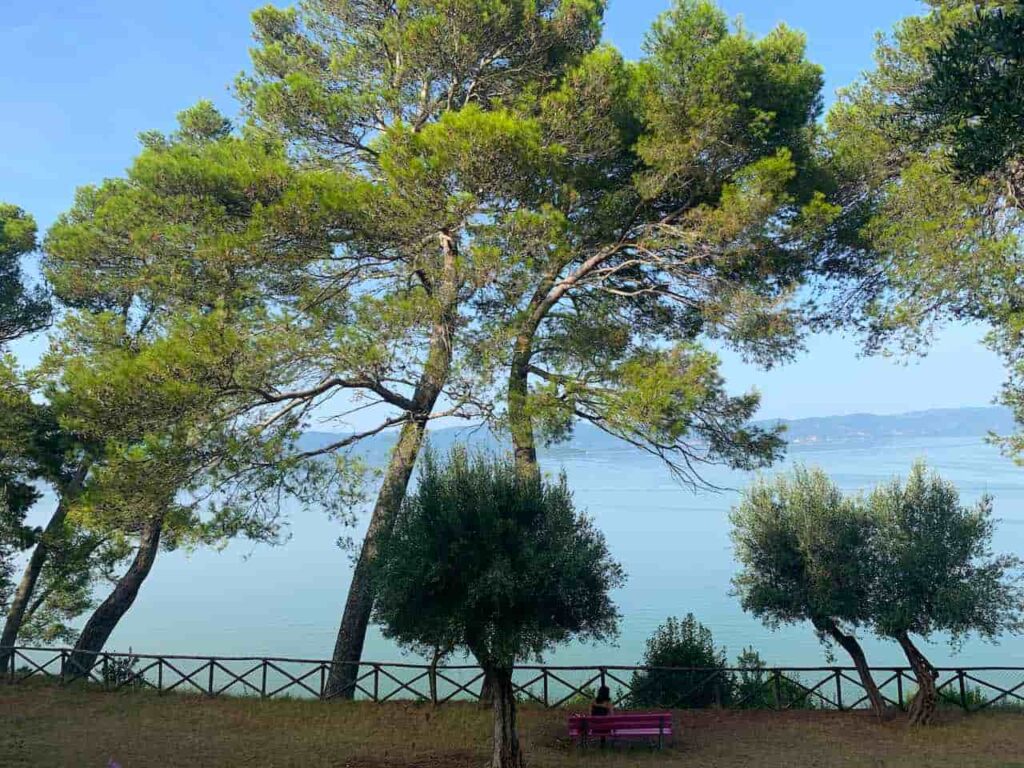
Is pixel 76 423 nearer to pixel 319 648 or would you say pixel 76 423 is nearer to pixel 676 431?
pixel 676 431

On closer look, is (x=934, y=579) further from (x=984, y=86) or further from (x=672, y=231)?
(x=984, y=86)

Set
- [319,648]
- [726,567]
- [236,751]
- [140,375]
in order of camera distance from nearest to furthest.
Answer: [236,751]
[140,375]
[319,648]
[726,567]

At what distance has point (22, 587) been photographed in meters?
18.6

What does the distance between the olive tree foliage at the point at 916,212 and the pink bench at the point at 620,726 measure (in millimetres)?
6999

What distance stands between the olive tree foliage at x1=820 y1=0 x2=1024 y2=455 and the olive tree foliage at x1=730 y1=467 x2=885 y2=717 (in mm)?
Answer: 2683

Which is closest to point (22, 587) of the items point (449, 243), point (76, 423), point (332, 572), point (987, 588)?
point (76, 423)

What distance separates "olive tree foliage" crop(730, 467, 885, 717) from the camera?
503 inches

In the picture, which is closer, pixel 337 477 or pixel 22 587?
pixel 337 477

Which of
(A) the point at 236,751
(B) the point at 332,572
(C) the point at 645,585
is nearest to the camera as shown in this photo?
(A) the point at 236,751

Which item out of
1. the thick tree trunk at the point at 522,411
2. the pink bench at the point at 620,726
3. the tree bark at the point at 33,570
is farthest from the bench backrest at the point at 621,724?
the tree bark at the point at 33,570

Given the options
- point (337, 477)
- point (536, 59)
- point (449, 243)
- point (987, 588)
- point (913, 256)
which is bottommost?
point (987, 588)

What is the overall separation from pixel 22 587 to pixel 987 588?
1934 centimetres

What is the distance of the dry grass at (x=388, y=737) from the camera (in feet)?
34.5

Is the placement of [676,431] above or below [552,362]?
below
